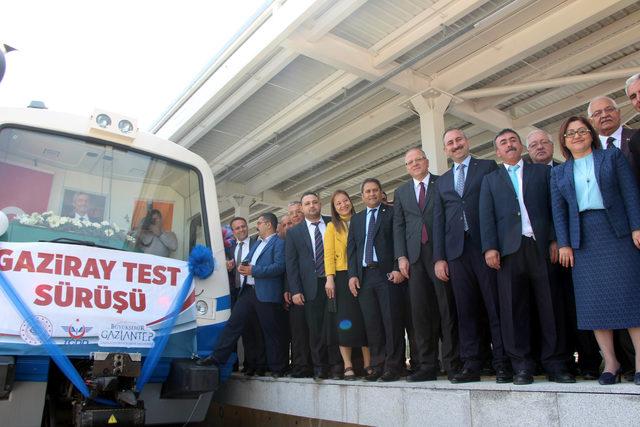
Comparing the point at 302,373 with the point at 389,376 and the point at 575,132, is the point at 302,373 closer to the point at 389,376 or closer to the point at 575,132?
the point at 389,376

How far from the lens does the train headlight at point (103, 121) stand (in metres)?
4.45

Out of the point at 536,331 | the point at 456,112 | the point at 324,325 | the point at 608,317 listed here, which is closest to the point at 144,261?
the point at 324,325

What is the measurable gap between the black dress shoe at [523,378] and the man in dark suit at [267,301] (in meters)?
2.51

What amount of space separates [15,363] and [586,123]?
151 inches

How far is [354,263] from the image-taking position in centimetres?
444

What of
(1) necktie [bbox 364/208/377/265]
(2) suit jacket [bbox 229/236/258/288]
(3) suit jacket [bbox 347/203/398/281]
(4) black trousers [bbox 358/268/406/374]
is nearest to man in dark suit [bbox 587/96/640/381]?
(4) black trousers [bbox 358/268/406/374]

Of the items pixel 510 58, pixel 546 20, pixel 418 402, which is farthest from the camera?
pixel 510 58

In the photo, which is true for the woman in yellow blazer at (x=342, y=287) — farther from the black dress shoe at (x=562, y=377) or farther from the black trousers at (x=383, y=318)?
the black dress shoe at (x=562, y=377)

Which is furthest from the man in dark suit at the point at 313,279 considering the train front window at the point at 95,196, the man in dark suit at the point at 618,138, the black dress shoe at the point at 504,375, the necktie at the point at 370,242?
the man in dark suit at the point at 618,138

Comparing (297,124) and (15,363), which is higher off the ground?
(297,124)

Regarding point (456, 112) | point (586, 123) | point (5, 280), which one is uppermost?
point (456, 112)

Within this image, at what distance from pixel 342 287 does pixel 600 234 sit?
2196mm

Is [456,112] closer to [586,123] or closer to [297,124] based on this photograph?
[297,124]

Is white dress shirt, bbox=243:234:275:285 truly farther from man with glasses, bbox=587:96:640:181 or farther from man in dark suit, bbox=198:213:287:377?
man with glasses, bbox=587:96:640:181
